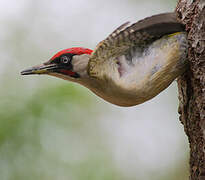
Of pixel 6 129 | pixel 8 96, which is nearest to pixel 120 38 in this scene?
pixel 6 129

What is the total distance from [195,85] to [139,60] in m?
0.63

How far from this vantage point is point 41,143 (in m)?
9.45

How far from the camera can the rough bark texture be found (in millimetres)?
4395

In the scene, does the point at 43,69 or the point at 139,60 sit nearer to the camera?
the point at 139,60

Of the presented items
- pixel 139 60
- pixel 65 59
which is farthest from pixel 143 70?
pixel 65 59

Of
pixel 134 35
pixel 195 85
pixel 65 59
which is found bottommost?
pixel 195 85

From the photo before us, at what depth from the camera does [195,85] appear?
15.0 feet

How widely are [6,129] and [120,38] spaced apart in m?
4.43

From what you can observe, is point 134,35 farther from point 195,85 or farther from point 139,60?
point 195,85

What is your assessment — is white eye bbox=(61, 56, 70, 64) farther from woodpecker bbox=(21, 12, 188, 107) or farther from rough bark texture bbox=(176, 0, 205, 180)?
rough bark texture bbox=(176, 0, 205, 180)

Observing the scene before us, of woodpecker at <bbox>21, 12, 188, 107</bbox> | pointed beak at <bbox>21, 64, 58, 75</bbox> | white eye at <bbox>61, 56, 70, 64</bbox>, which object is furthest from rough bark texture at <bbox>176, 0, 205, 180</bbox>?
pointed beak at <bbox>21, 64, 58, 75</bbox>

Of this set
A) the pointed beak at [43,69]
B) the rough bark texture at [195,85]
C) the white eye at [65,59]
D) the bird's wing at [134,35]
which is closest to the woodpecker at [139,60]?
the bird's wing at [134,35]

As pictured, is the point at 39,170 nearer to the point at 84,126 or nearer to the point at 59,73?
the point at 84,126

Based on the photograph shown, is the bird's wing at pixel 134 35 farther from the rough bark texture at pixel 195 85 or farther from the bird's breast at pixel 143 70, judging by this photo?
the rough bark texture at pixel 195 85
